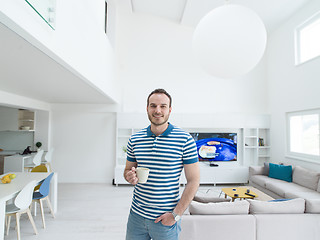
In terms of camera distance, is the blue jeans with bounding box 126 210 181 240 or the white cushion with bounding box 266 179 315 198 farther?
the white cushion with bounding box 266 179 315 198

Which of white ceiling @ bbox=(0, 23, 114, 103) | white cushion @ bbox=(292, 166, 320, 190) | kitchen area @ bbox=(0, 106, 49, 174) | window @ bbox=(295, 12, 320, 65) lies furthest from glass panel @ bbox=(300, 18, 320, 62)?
kitchen area @ bbox=(0, 106, 49, 174)

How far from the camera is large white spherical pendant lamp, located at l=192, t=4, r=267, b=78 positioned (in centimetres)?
154

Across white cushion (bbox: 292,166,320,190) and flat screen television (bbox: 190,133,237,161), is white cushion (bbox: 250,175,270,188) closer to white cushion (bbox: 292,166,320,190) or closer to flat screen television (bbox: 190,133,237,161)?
white cushion (bbox: 292,166,320,190)

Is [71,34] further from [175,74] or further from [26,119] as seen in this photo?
[26,119]

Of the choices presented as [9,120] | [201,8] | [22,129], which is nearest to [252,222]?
[201,8]

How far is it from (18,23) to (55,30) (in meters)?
0.56

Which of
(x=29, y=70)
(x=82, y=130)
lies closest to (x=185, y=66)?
(x=82, y=130)

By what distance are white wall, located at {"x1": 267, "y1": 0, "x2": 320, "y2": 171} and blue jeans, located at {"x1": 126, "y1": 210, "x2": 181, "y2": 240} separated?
418 cm

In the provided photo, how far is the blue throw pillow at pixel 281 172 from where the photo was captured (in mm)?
4546

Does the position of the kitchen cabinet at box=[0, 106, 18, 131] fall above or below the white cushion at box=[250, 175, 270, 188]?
above

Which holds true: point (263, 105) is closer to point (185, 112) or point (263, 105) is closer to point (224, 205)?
point (185, 112)

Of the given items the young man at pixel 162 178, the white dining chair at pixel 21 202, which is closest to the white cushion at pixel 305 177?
the young man at pixel 162 178

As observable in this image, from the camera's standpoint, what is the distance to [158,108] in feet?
4.19

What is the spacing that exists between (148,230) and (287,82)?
5189mm
